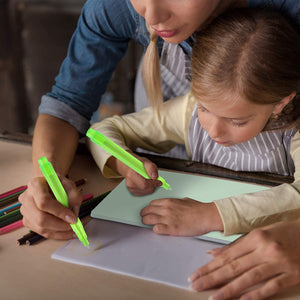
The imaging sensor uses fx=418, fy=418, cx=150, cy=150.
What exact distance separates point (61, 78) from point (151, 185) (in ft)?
1.29

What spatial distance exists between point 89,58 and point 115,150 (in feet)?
1.35

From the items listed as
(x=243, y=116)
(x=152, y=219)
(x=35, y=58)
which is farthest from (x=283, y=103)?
(x=35, y=58)

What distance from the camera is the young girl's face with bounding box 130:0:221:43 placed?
66 centimetres

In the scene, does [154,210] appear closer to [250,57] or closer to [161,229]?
[161,229]

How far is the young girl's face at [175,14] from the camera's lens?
660 millimetres

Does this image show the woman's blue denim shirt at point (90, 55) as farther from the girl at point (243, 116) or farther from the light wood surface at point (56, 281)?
the light wood surface at point (56, 281)

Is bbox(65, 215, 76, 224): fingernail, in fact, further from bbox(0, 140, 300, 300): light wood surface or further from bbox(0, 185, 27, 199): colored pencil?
bbox(0, 185, 27, 199): colored pencil

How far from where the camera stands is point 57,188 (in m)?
0.61

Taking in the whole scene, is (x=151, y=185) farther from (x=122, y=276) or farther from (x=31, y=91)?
(x=31, y=91)

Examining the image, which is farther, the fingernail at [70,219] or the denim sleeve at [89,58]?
the denim sleeve at [89,58]

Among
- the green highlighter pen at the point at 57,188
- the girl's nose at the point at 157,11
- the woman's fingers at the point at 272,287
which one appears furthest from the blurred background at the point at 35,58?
the woman's fingers at the point at 272,287

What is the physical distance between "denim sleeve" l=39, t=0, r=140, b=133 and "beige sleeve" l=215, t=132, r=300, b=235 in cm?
44

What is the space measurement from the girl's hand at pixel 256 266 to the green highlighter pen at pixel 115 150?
176mm

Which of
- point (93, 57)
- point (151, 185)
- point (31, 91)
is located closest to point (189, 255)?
point (151, 185)
